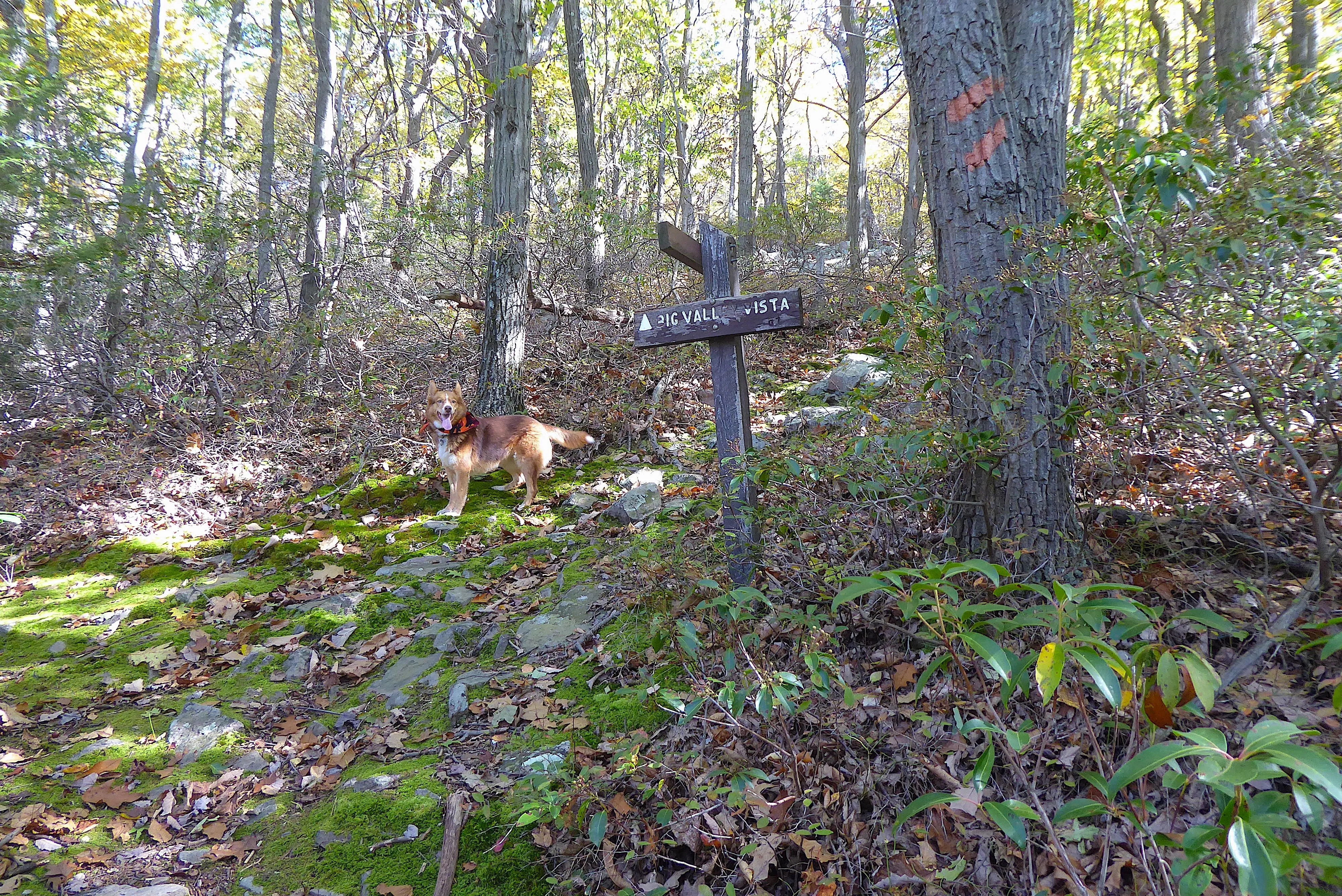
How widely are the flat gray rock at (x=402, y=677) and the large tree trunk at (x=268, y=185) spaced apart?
6.36 m

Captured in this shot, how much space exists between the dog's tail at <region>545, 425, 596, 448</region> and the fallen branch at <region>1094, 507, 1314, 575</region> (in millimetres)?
4727

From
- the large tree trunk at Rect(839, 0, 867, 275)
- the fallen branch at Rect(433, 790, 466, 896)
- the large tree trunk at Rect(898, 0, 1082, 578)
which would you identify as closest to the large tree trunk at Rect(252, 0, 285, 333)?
the fallen branch at Rect(433, 790, 466, 896)

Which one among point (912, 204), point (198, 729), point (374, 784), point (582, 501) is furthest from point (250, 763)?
point (912, 204)

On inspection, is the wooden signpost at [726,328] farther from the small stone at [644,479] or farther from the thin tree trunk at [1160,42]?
the thin tree trunk at [1160,42]

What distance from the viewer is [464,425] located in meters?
6.63

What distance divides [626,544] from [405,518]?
2.83 m

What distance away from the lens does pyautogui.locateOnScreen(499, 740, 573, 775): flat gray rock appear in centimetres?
328

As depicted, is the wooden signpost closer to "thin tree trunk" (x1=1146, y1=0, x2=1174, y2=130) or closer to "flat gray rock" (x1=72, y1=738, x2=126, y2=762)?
"flat gray rock" (x1=72, y1=738, x2=126, y2=762)

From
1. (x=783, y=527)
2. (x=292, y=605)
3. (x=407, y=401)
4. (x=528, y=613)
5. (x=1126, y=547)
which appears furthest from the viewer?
(x=407, y=401)

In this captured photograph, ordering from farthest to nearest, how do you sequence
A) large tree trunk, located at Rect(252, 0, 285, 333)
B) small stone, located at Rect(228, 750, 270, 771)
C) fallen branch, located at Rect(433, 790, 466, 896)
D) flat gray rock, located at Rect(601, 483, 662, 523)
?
large tree trunk, located at Rect(252, 0, 285, 333)
flat gray rock, located at Rect(601, 483, 662, 523)
small stone, located at Rect(228, 750, 270, 771)
fallen branch, located at Rect(433, 790, 466, 896)

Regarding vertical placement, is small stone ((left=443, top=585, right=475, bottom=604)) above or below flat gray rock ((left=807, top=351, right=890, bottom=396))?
below

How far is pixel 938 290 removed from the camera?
2.94 metres

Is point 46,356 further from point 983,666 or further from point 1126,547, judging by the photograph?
point 1126,547

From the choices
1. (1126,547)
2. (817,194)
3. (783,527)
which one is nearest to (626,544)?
(783,527)
